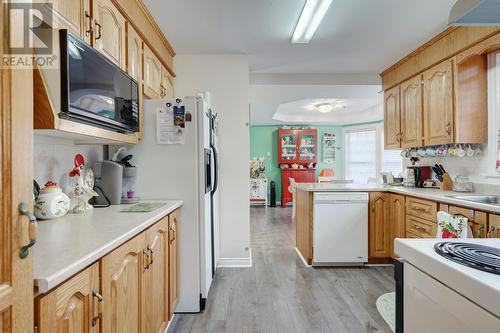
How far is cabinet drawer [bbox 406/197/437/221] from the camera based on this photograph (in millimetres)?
2521

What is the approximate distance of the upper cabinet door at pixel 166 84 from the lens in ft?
9.53

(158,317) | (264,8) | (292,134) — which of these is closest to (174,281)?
(158,317)

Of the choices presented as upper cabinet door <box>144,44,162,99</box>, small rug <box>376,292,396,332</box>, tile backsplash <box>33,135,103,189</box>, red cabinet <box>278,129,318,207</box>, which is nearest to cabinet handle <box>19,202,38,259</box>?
tile backsplash <box>33,135,103,189</box>

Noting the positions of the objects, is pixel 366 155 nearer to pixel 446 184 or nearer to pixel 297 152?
pixel 297 152

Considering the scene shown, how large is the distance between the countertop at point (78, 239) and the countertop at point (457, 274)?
0.97 m

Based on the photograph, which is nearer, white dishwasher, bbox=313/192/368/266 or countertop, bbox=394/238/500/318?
countertop, bbox=394/238/500/318

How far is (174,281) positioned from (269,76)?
3077 mm

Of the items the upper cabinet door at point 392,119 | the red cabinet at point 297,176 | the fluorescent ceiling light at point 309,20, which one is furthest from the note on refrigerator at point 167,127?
the red cabinet at point 297,176

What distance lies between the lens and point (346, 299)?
2434 mm

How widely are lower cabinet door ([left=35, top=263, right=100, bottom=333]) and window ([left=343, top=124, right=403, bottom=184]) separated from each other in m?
6.46

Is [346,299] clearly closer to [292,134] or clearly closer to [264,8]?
[264,8]

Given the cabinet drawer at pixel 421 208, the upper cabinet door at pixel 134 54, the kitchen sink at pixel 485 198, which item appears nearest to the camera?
the upper cabinet door at pixel 134 54

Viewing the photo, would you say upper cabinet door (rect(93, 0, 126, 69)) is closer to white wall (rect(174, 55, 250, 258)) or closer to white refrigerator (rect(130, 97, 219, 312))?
white refrigerator (rect(130, 97, 219, 312))

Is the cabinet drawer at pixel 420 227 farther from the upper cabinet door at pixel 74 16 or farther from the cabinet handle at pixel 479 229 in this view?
the upper cabinet door at pixel 74 16
